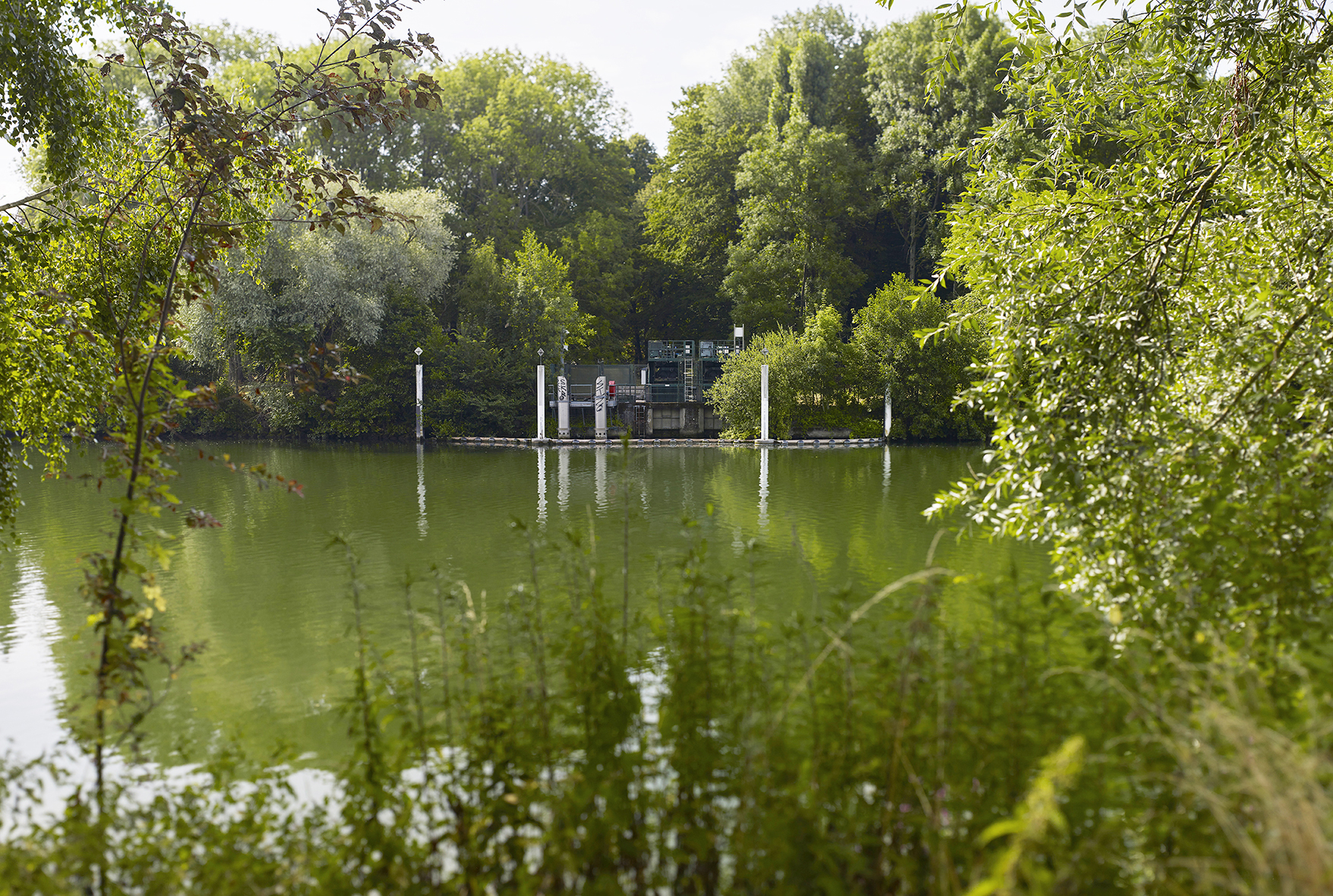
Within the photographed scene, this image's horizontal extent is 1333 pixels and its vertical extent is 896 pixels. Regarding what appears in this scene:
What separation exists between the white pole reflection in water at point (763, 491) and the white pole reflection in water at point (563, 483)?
395 centimetres

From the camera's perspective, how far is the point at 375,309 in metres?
40.3

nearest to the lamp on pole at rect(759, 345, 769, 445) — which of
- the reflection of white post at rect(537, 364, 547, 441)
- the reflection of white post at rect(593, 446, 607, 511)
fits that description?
the reflection of white post at rect(593, 446, 607, 511)

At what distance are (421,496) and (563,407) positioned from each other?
811 inches

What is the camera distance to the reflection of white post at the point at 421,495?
57.5 ft

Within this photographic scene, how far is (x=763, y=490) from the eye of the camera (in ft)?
76.9

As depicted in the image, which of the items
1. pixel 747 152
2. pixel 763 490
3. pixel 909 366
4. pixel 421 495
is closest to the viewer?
pixel 421 495

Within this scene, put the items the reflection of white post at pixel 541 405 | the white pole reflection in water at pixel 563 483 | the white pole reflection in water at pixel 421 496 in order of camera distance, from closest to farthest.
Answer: the white pole reflection in water at pixel 421 496
the white pole reflection in water at pixel 563 483
the reflection of white post at pixel 541 405

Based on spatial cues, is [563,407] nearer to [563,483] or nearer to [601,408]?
[601,408]

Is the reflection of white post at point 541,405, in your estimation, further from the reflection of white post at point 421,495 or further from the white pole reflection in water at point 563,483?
the reflection of white post at point 421,495

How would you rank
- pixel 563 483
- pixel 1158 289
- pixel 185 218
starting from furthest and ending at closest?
pixel 563 483 < pixel 185 218 < pixel 1158 289

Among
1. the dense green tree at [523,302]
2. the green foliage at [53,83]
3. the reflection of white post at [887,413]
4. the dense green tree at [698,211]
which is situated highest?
the dense green tree at [698,211]

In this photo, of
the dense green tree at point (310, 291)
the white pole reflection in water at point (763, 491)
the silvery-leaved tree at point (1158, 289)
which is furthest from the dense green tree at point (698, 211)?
the silvery-leaved tree at point (1158, 289)

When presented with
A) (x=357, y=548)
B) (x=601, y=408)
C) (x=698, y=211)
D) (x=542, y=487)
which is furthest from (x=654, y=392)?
(x=357, y=548)

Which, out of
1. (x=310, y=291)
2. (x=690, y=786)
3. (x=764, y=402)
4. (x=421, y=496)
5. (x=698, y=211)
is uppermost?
(x=698, y=211)
